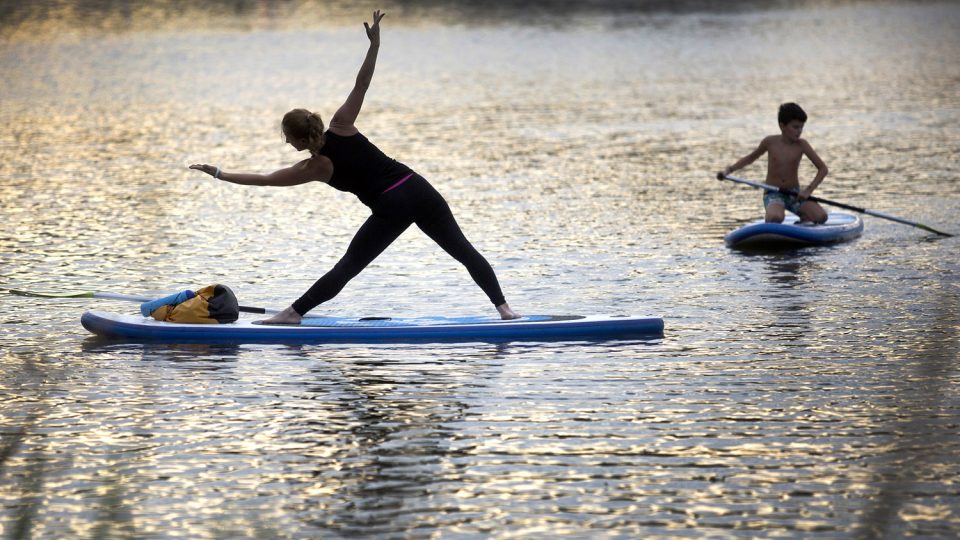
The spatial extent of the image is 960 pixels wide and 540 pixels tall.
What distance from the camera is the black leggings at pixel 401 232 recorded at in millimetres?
9477

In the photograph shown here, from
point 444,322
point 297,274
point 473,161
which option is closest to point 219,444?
point 444,322

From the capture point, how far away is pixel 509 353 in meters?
9.25

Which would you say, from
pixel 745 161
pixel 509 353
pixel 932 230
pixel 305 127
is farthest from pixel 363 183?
pixel 932 230

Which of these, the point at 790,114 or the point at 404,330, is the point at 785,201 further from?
the point at 404,330

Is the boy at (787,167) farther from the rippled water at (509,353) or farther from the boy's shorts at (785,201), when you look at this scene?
the rippled water at (509,353)

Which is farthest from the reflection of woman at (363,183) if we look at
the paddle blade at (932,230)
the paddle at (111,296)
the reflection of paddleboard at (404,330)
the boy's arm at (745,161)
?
the paddle blade at (932,230)

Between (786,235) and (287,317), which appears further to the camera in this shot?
(786,235)

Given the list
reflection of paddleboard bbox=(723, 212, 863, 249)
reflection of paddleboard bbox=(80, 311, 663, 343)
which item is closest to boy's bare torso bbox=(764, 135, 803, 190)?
reflection of paddleboard bbox=(723, 212, 863, 249)

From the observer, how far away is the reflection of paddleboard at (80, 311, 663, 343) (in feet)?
31.5

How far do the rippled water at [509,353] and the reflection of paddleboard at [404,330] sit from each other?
0.51 ft

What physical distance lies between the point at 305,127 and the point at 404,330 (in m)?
1.44

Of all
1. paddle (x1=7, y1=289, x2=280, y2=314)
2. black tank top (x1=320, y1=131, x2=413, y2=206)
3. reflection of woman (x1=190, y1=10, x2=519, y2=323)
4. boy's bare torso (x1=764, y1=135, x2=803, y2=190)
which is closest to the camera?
reflection of woman (x1=190, y1=10, x2=519, y2=323)

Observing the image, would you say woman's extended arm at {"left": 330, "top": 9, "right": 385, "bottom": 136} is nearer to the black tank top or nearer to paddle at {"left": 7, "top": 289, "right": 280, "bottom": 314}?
the black tank top

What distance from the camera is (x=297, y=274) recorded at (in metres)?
12.1
